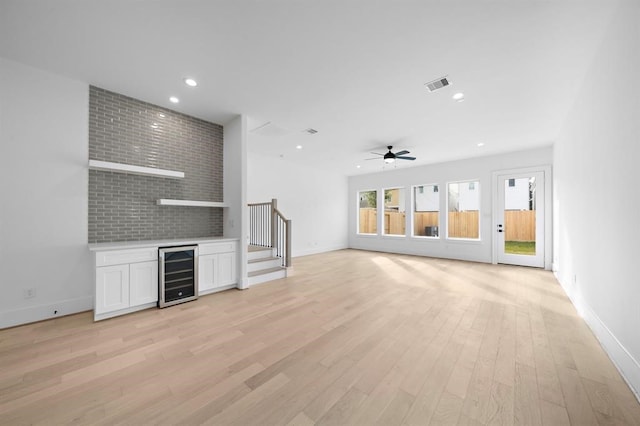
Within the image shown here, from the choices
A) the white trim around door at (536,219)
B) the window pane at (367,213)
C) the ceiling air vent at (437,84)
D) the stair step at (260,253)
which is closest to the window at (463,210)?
the white trim around door at (536,219)

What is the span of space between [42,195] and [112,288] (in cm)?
149

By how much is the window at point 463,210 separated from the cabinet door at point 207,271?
674 cm

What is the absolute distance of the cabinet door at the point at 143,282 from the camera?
3.23 meters

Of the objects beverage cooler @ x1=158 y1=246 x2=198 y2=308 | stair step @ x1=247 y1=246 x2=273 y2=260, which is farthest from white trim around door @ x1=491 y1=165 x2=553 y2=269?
beverage cooler @ x1=158 y1=246 x2=198 y2=308

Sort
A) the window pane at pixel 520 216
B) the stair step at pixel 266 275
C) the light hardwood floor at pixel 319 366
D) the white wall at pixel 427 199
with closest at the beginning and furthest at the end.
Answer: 1. the light hardwood floor at pixel 319 366
2. the stair step at pixel 266 275
3. the window pane at pixel 520 216
4. the white wall at pixel 427 199

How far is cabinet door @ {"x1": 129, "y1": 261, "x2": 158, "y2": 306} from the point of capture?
127 inches

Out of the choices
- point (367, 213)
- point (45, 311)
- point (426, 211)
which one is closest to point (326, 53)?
point (45, 311)

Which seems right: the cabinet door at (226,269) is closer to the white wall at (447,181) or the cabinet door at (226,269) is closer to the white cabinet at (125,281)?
the white cabinet at (125,281)

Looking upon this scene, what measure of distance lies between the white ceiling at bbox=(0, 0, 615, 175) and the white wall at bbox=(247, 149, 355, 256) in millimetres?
2680

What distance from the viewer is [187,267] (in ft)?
12.2

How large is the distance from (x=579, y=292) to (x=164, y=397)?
4913 millimetres

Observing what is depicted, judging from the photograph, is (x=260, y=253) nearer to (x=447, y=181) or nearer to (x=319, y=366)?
(x=319, y=366)

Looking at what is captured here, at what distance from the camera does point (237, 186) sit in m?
4.49

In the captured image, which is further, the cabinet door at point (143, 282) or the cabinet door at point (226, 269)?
the cabinet door at point (226, 269)
